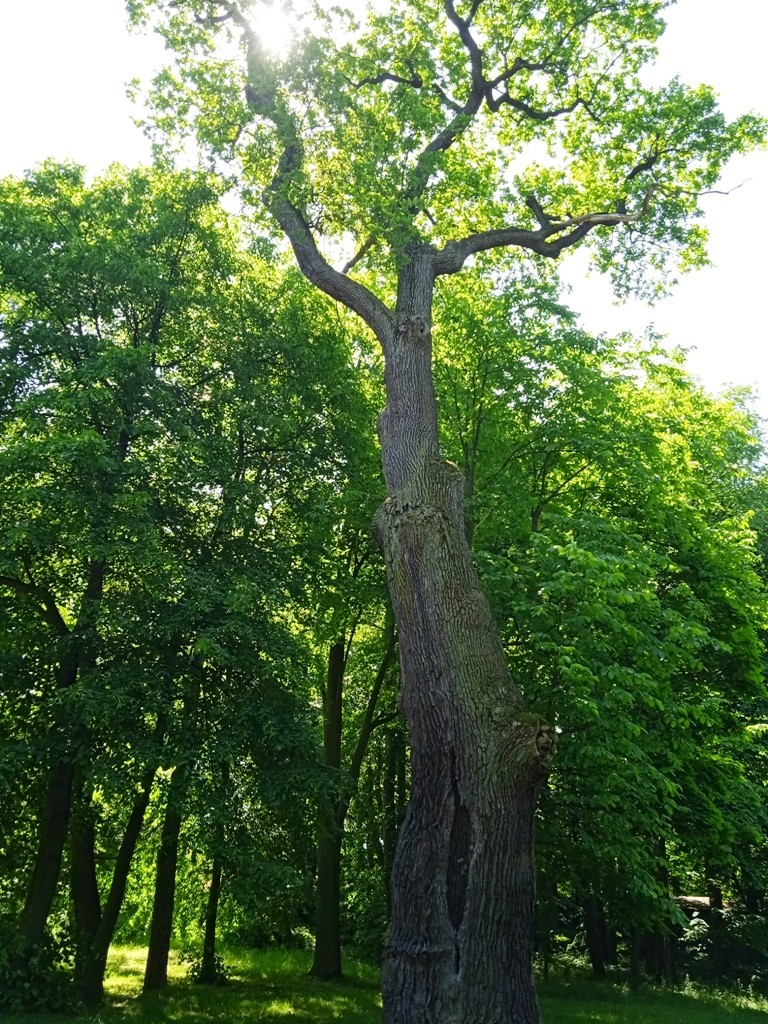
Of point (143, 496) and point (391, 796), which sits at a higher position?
point (143, 496)

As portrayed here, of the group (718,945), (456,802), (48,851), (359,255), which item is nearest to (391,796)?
(718,945)

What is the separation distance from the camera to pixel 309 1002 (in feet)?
42.2

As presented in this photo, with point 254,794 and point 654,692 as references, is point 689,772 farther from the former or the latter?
point 254,794

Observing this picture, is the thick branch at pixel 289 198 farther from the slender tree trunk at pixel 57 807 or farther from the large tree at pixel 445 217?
the slender tree trunk at pixel 57 807

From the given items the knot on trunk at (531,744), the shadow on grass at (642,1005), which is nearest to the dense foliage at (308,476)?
the shadow on grass at (642,1005)

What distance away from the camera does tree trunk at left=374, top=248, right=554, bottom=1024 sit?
5.38 meters

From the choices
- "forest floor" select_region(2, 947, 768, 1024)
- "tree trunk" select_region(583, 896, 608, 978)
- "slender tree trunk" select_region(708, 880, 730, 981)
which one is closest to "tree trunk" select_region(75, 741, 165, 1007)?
"forest floor" select_region(2, 947, 768, 1024)

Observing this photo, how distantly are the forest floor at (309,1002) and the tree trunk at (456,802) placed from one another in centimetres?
562

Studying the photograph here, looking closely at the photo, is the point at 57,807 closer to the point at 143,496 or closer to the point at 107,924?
the point at 107,924

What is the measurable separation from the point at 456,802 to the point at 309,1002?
9183 mm

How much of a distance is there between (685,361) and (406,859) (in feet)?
45.3

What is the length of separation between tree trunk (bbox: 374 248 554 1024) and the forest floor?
5.62 meters

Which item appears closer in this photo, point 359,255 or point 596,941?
point 359,255

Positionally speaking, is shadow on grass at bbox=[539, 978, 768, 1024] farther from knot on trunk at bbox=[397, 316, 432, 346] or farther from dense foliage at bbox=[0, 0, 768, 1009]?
knot on trunk at bbox=[397, 316, 432, 346]
